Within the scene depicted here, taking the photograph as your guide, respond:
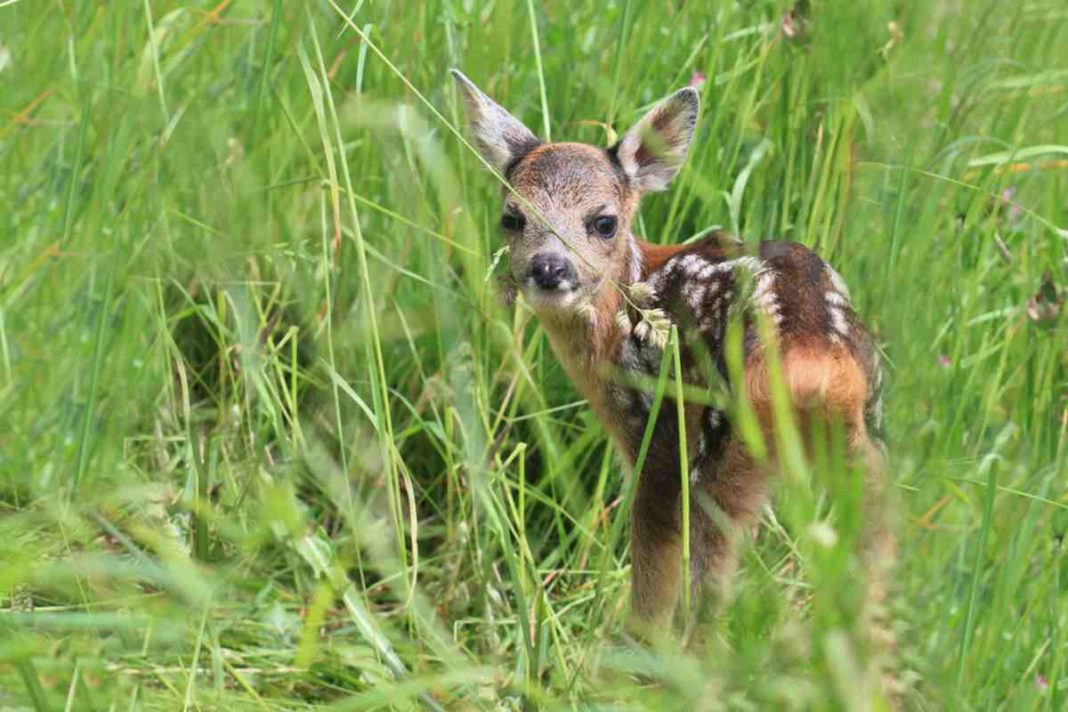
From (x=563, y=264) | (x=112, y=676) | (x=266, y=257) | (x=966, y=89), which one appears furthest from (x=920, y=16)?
(x=112, y=676)

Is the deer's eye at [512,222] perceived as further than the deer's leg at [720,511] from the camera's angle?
Yes

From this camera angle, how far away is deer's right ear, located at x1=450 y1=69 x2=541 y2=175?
13.2 feet

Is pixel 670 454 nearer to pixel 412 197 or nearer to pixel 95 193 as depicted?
pixel 412 197

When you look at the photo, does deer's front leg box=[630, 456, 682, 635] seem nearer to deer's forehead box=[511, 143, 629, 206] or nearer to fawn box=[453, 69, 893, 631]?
fawn box=[453, 69, 893, 631]

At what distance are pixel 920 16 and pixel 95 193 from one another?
7.73 ft

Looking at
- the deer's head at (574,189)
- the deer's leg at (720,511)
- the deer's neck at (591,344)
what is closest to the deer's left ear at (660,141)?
the deer's head at (574,189)

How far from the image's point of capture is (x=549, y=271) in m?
3.68

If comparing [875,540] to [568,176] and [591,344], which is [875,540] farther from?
[568,176]

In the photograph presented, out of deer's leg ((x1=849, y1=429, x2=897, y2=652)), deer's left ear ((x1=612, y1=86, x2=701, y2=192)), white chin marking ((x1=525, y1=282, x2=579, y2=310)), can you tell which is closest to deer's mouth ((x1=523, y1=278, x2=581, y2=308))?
white chin marking ((x1=525, y1=282, x2=579, y2=310))

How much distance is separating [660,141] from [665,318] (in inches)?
18.6

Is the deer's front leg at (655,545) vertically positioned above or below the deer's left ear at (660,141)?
below

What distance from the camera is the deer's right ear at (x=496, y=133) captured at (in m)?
4.01

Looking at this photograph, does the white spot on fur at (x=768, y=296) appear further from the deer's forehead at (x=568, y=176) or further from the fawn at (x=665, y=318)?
the deer's forehead at (x=568, y=176)

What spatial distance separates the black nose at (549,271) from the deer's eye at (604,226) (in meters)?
0.30
